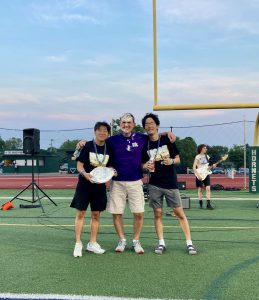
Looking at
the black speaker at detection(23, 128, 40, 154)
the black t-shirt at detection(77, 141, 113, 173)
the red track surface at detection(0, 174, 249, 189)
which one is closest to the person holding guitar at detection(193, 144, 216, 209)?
the black speaker at detection(23, 128, 40, 154)

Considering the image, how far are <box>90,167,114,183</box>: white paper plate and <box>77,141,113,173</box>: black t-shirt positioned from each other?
0.38 feet

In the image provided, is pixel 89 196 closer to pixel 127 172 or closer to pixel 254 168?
pixel 127 172

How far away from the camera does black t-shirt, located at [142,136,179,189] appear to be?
5.48 m

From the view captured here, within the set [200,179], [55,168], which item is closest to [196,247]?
[200,179]

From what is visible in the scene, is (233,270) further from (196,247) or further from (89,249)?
(89,249)

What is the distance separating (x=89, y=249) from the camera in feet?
18.5

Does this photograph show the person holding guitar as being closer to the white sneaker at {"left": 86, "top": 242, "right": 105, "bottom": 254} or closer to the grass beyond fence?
the grass beyond fence

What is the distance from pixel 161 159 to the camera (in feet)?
18.0

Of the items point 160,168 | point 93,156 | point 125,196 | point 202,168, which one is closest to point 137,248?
point 125,196

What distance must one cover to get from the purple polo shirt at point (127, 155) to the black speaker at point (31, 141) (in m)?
6.37

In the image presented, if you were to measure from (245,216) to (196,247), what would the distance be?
3.71 metres

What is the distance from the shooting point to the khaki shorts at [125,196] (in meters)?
5.59

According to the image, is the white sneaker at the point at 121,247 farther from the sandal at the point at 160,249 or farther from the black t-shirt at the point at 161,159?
the black t-shirt at the point at 161,159

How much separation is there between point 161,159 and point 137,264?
1415 millimetres
